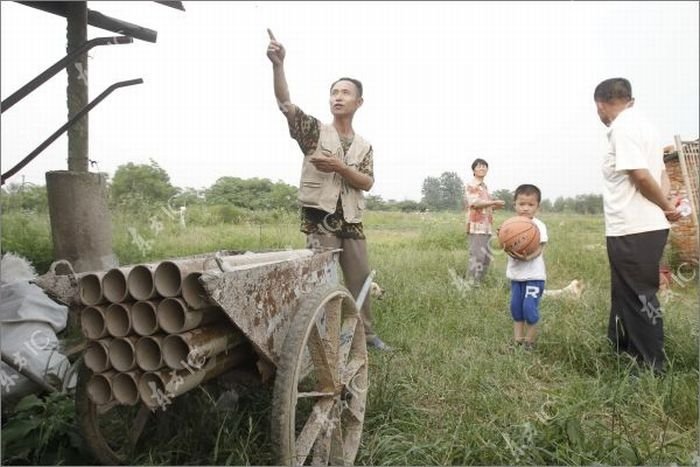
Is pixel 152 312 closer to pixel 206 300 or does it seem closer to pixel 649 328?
pixel 206 300

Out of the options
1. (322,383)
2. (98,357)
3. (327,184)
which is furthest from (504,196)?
(98,357)

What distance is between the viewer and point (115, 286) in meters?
1.26

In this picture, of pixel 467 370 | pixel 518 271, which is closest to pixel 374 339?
pixel 467 370

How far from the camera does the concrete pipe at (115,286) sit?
1.25 metres

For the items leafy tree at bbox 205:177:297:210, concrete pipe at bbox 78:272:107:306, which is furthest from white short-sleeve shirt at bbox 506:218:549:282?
concrete pipe at bbox 78:272:107:306

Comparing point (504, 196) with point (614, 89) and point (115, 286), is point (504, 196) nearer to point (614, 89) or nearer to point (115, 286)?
point (614, 89)

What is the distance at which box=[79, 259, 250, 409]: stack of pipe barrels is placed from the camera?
1.23 meters

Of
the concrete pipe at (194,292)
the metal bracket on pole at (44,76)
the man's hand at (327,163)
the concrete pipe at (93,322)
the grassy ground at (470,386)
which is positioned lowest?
the grassy ground at (470,386)

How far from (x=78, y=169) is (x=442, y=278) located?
338 centimetres

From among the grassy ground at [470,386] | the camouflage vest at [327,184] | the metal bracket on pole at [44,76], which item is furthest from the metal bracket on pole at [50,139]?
the grassy ground at [470,386]

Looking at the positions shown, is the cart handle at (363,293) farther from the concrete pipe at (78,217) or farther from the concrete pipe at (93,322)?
the concrete pipe at (78,217)

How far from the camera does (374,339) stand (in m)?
3.17

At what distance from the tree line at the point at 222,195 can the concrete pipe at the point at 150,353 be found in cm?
275

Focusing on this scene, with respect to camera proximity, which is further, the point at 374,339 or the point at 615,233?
the point at 374,339
